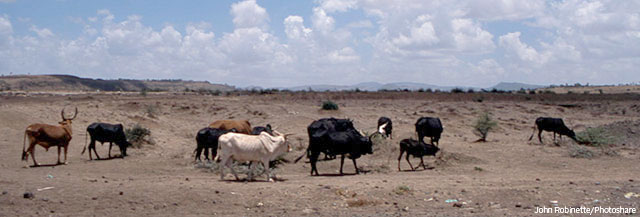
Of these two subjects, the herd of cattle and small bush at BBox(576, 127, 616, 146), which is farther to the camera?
small bush at BBox(576, 127, 616, 146)

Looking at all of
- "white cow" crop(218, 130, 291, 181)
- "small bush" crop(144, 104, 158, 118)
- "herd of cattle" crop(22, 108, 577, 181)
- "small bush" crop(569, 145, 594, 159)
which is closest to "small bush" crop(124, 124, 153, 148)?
"herd of cattle" crop(22, 108, 577, 181)

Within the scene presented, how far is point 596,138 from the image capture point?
20672mm

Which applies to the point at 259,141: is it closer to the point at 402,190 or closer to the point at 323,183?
the point at 323,183

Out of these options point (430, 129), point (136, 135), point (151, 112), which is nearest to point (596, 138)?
point (430, 129)

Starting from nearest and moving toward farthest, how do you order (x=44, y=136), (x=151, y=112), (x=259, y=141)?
(x=259, y=141) < (x=44, y=136) < (x=151, y=112)

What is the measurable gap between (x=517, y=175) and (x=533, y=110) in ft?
102

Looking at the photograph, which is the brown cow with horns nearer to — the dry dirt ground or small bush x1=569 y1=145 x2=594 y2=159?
the dry dirt ground

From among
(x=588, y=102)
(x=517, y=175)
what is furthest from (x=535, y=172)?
(x=588, y=102)

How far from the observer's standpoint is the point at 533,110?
4212 centimetres

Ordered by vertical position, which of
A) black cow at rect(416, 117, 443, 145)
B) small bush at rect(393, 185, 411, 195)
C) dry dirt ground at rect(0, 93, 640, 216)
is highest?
black cow at rect(416, 117, 443, 145)

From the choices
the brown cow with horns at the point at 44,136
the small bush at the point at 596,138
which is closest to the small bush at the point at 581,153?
the small bush at the point at 596,138

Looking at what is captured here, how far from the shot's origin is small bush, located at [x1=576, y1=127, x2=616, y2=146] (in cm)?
2047

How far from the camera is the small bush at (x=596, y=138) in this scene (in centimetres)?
2047

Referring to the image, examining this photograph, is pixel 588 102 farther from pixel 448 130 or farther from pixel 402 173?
pixel 402 173
